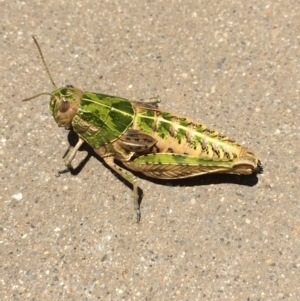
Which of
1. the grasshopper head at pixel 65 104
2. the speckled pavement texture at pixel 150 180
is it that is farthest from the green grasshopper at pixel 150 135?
the speckled pavement texture at pixel 150 180

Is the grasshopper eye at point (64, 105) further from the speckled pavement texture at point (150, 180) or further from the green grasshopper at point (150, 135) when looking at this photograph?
the speckled pavement texture at point (150, 180)

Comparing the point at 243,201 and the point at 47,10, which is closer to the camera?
the point at 243,201

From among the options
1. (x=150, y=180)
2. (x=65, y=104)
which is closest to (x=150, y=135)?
(x=150, y=180)

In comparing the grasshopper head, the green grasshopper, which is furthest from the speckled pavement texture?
the grasshopper head

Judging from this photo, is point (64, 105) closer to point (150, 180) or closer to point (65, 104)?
point (65, 104)

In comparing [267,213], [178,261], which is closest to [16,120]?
[178,261]

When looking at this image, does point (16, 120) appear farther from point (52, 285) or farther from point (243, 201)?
point (243, 201)
